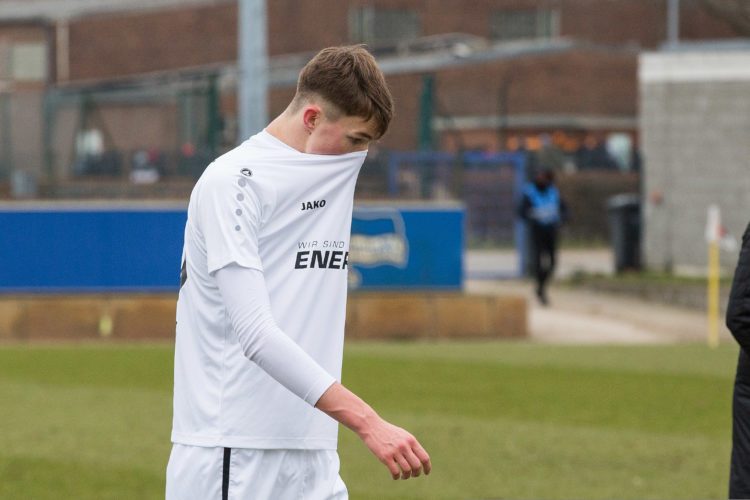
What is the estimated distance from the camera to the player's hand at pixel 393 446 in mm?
2766

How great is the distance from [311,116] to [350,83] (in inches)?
5.4

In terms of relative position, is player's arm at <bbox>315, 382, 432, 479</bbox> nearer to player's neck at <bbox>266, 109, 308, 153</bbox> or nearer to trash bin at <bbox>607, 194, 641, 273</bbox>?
player's neck at <bbox>266, 109, 308, 153</bbox>

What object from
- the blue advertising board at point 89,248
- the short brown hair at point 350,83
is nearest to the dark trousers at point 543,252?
the blue advertising board at point 89,248

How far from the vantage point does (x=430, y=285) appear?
15.9 metres

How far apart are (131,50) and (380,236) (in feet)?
98.0

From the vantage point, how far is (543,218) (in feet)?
61.8

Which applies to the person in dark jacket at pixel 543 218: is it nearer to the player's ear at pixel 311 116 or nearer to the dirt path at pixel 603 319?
the dirt path at pixel 603 319

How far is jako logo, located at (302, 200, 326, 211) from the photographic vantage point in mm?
3012

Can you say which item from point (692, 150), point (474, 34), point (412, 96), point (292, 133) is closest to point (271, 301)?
point (292, 133)

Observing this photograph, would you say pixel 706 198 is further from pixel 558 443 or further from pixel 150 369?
pixel 558 443

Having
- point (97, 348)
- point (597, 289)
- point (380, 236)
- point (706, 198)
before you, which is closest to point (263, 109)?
point (380, 236)

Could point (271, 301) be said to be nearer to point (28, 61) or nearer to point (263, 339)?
point (263, 339)

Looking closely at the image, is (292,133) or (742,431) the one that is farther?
(742,431)

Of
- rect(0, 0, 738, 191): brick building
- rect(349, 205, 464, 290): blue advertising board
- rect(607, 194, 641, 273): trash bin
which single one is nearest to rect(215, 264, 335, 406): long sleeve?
rect(349, 205, 464, 290): blue advertising board
